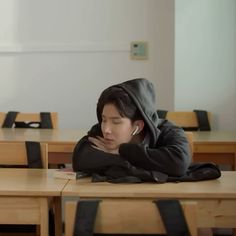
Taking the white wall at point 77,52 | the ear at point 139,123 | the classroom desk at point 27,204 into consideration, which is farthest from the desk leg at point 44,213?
the white wall at point 77,52

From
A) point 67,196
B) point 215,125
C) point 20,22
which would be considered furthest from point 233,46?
point 67,196

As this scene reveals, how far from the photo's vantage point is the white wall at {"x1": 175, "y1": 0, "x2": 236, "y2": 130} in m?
3.37

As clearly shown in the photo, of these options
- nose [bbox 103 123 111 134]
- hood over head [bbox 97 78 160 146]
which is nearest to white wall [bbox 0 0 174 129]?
hood over head [bbox 97 78 160 146]

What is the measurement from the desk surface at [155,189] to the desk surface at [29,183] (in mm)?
48

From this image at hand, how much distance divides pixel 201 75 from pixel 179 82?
0.55ft

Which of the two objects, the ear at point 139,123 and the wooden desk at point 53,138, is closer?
the ear at point 139,123

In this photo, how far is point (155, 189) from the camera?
1594 mm

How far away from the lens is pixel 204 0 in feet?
11.1

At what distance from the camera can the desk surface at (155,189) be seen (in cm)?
153

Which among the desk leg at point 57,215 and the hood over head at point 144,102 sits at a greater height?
the hood over head at point 144,102

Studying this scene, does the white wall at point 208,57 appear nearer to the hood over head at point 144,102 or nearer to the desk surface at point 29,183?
the hood over head at point 144,102

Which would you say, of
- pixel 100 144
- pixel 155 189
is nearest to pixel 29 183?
pixel 100 144

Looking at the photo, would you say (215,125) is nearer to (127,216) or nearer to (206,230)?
(206,230)

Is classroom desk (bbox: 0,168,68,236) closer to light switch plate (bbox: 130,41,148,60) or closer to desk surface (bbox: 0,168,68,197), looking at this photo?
desk surface (bbox: 0,168,68,197)
